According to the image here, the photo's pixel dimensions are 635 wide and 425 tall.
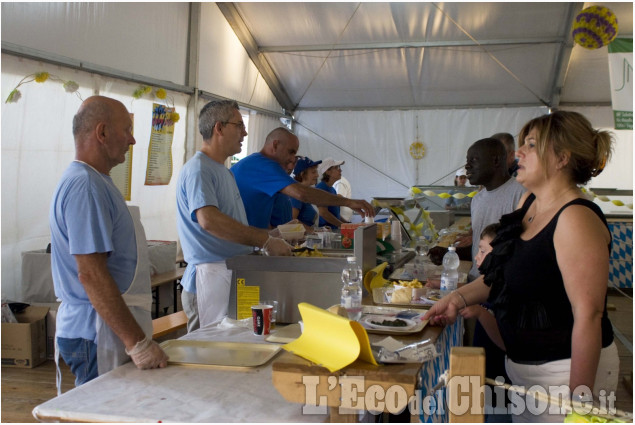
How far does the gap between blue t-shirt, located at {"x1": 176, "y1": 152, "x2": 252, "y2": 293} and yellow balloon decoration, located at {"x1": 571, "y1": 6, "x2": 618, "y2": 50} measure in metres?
5.66

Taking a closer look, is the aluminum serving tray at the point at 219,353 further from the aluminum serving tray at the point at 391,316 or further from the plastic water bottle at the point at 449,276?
the plastic water bottle at the point at 449,276

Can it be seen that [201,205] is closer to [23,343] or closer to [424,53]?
[23,343]

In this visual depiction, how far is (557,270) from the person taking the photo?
1.79 meters

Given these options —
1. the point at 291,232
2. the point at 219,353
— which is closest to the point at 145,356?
the point at 219,353

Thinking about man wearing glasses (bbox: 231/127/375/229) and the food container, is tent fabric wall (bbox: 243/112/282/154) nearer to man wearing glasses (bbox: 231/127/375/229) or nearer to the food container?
man wearing glasses (bbox: 231/127/375/229)

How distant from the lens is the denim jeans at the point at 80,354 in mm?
2029

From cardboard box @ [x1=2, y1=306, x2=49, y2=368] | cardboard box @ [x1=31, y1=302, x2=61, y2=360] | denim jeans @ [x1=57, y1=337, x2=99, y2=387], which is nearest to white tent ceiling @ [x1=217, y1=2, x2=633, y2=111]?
cardboard box @ [x1=31, y1=302, x2=61, y2=360]

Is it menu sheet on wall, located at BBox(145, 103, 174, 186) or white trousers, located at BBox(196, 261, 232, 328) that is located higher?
menu sheet on wall, located at BBox(145, 103, 174, 186)

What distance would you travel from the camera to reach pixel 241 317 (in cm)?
275

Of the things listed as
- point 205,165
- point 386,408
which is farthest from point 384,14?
point 386,408

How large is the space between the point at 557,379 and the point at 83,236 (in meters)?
1.59

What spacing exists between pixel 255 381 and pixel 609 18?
6790 millimetres

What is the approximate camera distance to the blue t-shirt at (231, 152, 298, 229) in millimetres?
3670

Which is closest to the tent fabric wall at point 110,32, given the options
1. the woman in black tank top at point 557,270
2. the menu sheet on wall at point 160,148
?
the menu sheet on wall at point 160,148
